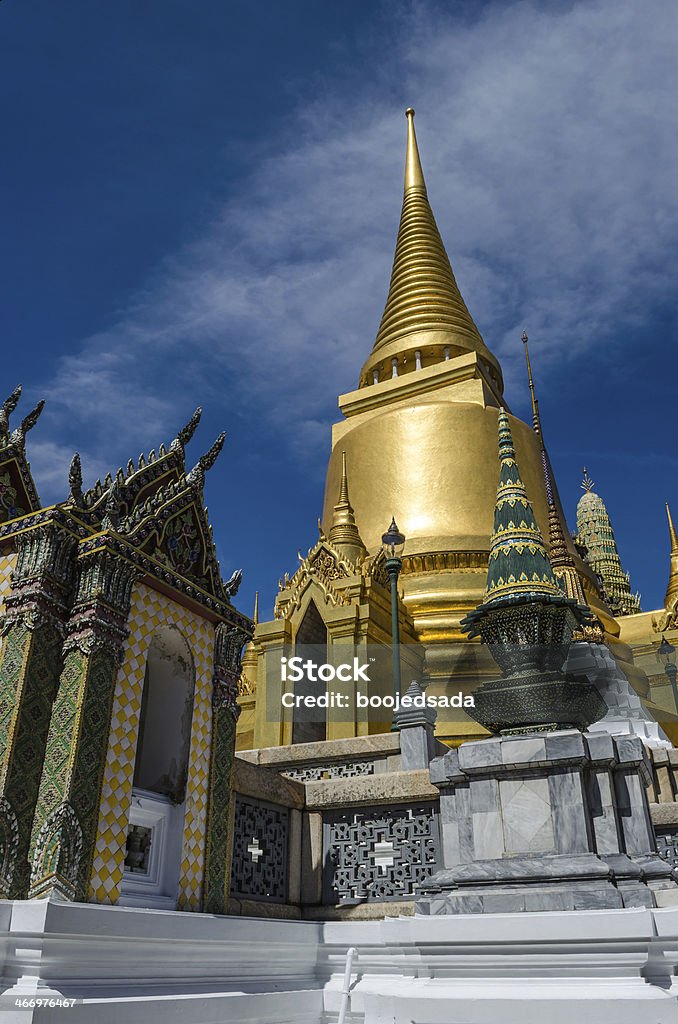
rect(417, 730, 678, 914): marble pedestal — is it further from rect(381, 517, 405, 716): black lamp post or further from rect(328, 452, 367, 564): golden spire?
rect(328, 452, 367, 564): golden spire

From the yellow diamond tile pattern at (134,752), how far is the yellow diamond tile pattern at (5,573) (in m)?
0.80

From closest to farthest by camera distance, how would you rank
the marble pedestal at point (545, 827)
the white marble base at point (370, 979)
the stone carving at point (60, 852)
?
the white marble base at point (370, 979) → the stone carving at point (60, 852) → the marble pedestal at point (545, 827)

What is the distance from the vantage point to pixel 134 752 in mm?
5457

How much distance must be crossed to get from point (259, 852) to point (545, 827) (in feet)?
7.45

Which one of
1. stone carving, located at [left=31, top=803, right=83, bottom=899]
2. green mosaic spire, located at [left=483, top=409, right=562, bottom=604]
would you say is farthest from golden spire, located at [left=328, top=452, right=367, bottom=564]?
stone carving, located at [left=31, top=803, right=83, bottom=899]

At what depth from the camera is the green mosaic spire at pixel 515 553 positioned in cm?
671

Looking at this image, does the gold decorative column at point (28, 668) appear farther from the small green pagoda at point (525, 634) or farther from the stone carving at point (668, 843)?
the stone carving at point (668, 843)

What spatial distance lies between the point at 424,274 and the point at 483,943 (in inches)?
913

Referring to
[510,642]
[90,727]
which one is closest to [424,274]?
[510,642]

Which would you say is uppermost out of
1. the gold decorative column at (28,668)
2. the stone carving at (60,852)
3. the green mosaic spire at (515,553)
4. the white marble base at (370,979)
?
the green mosaic spire at (515,553)

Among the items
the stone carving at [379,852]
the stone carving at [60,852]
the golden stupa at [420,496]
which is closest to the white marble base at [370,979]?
the stone carving at [60,852]

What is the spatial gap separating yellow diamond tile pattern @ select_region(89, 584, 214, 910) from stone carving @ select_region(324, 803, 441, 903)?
1.44 meters

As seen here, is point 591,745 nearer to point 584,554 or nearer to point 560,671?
point 560,671

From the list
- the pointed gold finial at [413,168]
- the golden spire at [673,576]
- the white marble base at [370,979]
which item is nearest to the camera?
the white marble base at [370,979]
